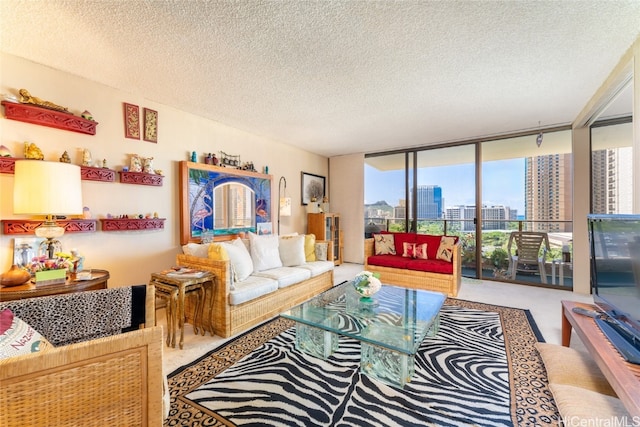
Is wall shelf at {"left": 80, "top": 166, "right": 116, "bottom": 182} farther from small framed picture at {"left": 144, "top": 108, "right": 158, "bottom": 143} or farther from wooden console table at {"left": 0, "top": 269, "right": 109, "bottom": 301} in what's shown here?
wooden console table at {"left": 0, "top": 269, "right": 109, "bottom": 301}

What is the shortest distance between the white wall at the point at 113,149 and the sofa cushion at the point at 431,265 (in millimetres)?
3281

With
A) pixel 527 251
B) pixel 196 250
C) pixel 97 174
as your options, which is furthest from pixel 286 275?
pixel 527 251

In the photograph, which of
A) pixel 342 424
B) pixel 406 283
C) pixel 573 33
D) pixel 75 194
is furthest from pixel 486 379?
pixel 75 194

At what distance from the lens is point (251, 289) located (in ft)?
8.47

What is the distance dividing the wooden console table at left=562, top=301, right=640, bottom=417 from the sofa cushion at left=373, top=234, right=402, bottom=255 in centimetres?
261

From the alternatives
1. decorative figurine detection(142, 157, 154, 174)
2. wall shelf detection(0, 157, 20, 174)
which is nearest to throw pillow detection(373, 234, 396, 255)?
decorative figurine detection(142, 157, 154, 174)

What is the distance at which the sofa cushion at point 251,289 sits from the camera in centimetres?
243

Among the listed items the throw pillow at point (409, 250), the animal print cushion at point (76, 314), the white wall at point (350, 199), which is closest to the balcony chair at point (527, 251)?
the throw pillow at point (409, 250)

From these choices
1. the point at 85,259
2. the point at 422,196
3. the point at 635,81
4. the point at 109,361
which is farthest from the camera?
the point at 422,196

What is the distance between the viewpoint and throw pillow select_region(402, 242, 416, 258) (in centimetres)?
414

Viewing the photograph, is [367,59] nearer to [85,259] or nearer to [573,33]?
[573,33]

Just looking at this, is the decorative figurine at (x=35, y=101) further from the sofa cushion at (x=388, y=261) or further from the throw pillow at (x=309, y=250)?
the sofa cushion at (x=388, y=261)

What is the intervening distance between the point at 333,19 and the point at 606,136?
447 cm

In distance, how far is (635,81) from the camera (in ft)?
6.76
